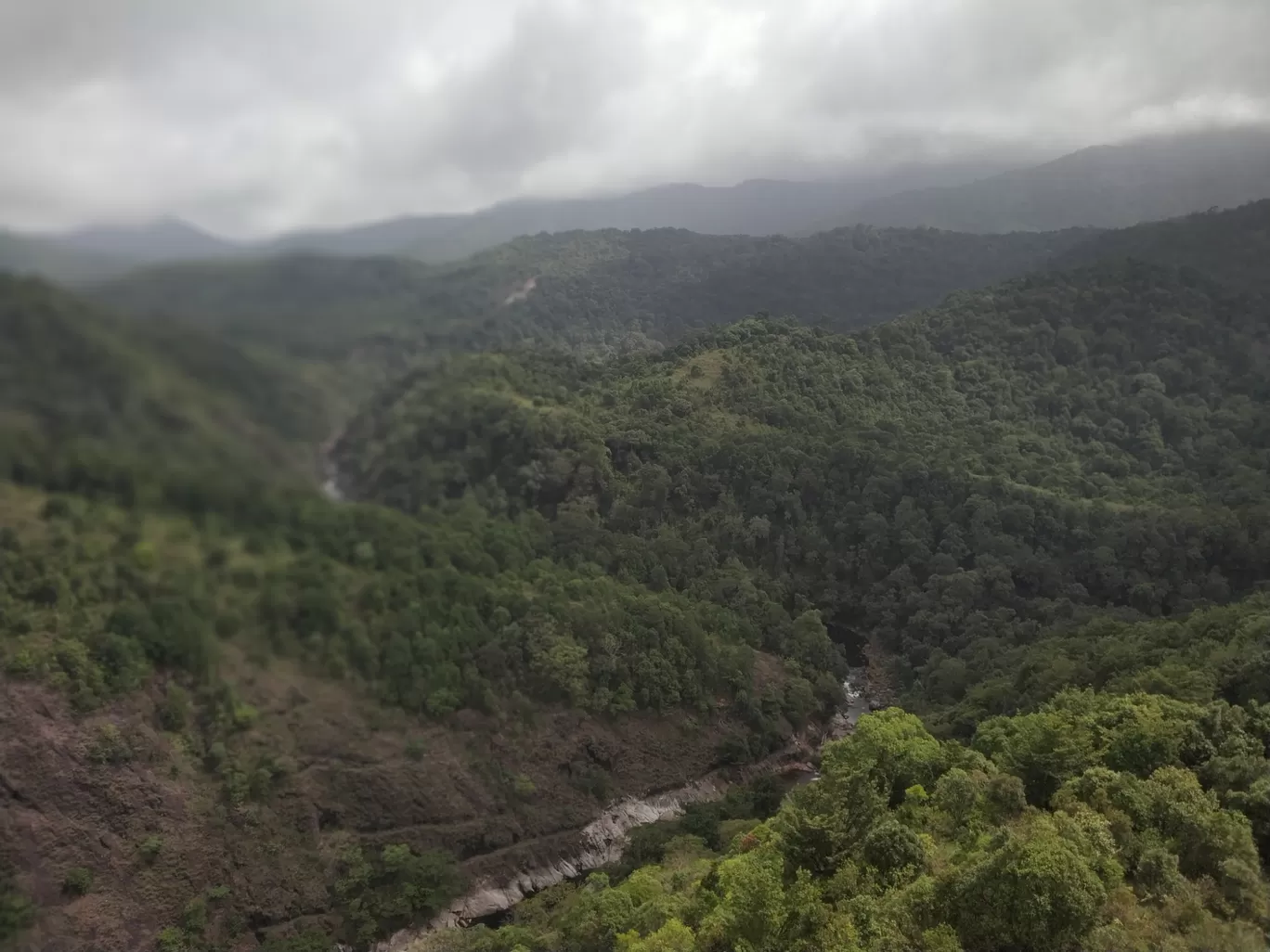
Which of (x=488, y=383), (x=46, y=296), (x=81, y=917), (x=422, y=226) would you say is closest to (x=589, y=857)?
(x=81, y=917)

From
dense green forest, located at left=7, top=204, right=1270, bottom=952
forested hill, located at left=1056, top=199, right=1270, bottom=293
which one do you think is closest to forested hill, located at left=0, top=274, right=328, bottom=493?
dense green forest, located at left=7, top=204, right=1270, bottom=952

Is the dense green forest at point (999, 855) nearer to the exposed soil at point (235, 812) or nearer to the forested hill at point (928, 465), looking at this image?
the exposed soil at point (235, 812)

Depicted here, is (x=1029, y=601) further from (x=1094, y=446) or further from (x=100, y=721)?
(x=100, y=721)

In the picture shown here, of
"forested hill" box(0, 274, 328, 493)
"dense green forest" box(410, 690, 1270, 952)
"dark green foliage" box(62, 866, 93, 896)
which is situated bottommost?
"dark green foliage" box(62, 866, 93, 896)

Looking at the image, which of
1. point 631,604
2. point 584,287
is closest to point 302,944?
point 631,604

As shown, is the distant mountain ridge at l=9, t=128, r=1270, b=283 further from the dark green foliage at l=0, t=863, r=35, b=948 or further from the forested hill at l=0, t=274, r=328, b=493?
the dark green foliage at l=0, t=863, r=35, b=948

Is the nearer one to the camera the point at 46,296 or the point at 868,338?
the point at 46,296

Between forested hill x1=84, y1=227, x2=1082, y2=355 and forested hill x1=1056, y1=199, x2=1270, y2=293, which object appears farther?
forested hill x1=1056, y1=199, x2=1270, y2=293
